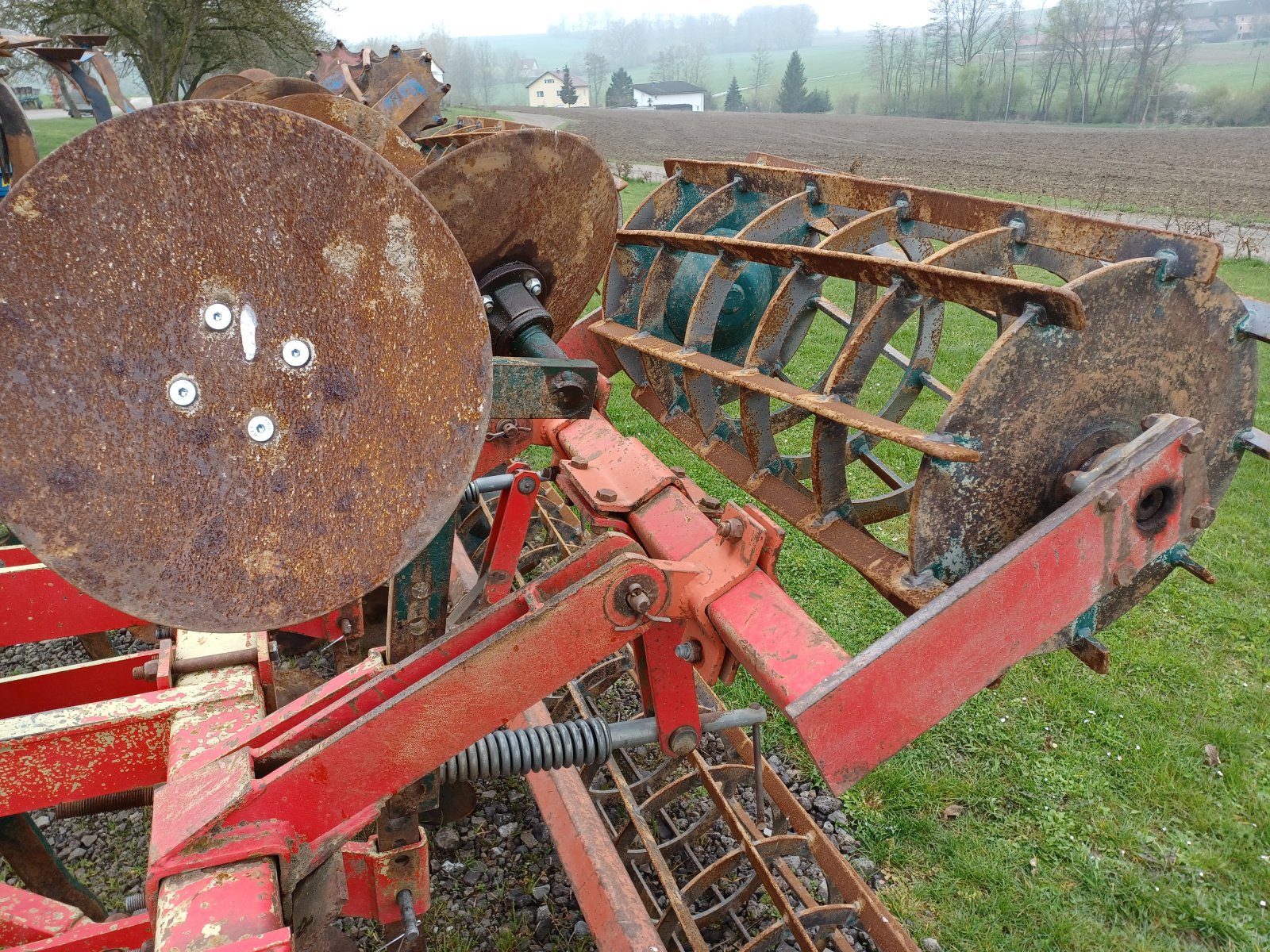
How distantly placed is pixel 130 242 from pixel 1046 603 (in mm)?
2022

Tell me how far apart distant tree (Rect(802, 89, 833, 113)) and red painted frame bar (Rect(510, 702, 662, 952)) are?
73483mm

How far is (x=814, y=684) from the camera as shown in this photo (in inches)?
81.8

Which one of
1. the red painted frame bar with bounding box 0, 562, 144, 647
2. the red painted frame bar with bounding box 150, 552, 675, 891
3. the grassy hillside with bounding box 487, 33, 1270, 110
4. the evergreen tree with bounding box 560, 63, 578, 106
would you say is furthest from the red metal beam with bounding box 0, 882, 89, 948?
the evergreen tree with bounding box 560, 63, 578, 106

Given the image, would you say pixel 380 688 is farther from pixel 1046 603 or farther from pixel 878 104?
pixel 878 104

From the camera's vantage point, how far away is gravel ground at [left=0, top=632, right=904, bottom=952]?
3217 millimetres

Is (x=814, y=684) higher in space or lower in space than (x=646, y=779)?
higher

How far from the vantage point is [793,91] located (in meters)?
71.4

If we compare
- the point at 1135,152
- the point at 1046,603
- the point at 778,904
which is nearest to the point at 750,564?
the point at 1046,603

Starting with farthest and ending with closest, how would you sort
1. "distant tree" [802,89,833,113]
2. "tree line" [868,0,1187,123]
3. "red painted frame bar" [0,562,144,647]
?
"distant tree" [802,89,833,113]
"tree line" [868,0,1187,123]
"red painted frame bar" [0,562,144,647]

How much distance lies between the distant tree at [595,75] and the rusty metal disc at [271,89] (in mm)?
103059

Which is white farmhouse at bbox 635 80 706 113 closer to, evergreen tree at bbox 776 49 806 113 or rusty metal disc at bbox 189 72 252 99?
evergreen tree at bbox 776 49 806 113

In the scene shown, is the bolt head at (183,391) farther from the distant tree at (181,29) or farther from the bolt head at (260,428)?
the distant tree at (181,29)

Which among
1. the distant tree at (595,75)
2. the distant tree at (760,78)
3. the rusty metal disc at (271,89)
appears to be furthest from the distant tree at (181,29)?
the distant tree at (595,75)

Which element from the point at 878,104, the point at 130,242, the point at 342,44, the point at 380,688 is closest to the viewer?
the point at 130,242
